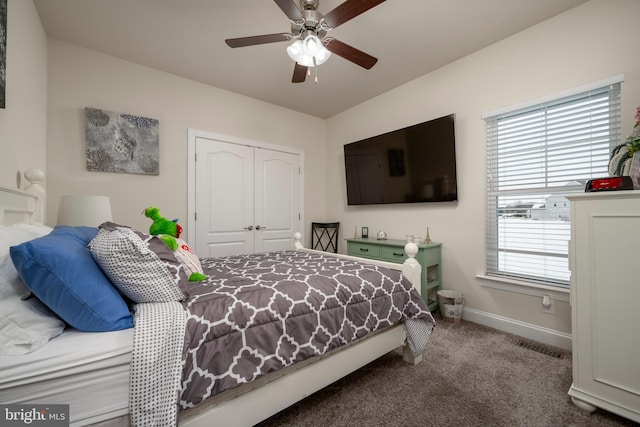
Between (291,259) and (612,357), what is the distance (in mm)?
1999

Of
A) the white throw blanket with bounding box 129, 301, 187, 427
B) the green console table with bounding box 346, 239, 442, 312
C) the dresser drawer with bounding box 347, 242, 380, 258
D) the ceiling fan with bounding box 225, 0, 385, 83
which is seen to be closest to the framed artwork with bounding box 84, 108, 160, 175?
the ceiling fan with bounding box 225, 0, 385, 83

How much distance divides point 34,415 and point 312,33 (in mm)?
2249

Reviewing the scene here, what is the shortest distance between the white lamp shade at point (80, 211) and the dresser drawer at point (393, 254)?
2.70 metres

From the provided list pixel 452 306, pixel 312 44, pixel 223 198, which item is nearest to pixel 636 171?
pixel 452 306

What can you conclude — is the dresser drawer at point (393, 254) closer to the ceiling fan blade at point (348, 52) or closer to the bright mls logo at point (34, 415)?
the ceiling fan blade at point (348, 52)

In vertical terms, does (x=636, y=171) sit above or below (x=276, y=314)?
above

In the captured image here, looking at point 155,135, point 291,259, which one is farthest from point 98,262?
point 155,135

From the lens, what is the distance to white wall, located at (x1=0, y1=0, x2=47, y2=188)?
156cm

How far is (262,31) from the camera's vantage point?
235cm

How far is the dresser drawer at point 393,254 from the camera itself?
2923mm

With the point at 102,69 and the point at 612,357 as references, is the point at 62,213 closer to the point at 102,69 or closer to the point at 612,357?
the point at 102,69

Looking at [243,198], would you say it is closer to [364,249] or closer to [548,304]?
[364,249]

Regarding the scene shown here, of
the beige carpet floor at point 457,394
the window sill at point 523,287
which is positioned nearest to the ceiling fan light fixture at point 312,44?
the beige carpet floor at point 457,394

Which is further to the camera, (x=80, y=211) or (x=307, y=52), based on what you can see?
(x=80, y=211)
